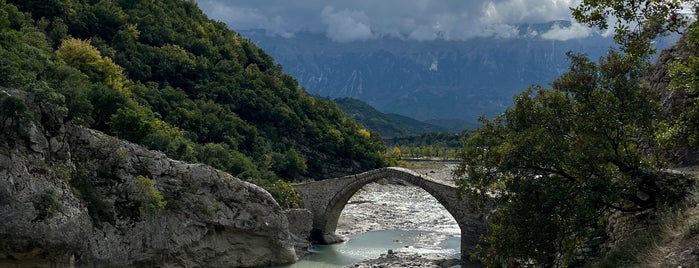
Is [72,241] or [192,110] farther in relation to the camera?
[192,110]

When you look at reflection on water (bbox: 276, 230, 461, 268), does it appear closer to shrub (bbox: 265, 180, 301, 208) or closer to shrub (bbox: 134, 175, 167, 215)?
shrub (bbox: 265, 180, 301, 208)

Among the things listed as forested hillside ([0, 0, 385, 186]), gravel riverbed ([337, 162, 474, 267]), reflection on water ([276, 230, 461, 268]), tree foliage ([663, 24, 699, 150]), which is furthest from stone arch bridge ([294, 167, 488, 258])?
tree foliage ([663, 24, 699, 150])

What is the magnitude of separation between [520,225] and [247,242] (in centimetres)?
1780

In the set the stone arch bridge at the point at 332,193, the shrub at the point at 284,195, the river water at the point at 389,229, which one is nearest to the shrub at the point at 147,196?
the river water at the point at 389,229

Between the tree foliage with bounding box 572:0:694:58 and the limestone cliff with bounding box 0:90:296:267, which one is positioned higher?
the tree foliage with bounding box 572:0:694:58

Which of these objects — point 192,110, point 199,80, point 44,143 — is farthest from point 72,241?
point 199,80

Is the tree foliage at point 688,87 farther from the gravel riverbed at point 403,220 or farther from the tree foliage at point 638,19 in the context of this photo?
the gravel riverbed at point 403,220

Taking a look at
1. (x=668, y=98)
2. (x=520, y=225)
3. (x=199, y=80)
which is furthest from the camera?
(x=199, y=80)

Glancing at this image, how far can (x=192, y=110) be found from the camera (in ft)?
146

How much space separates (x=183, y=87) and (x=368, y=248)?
899 inches

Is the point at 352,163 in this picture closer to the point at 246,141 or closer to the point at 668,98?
the point at 246,141

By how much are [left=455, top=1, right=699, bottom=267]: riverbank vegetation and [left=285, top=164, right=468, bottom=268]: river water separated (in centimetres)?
1834

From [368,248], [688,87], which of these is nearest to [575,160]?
[688,87]

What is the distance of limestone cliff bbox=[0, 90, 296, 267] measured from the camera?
19156 mm
